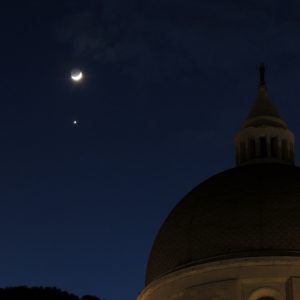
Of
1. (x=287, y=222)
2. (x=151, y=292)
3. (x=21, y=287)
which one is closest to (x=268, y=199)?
(x=287, y=222)

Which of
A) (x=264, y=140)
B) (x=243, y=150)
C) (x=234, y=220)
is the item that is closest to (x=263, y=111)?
(x=264, y=140)

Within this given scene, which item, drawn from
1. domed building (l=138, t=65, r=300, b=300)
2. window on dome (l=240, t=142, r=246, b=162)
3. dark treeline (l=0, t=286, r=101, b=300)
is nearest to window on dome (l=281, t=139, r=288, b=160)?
window on dome (l=240, t=142, r=246, b=162)

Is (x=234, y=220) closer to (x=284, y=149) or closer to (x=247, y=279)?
(x=247, y=279)

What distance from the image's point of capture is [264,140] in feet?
148

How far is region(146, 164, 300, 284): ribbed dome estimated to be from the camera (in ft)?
123

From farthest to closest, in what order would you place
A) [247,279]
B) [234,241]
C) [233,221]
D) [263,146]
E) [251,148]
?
1. [251,148]
2. [263,146]
3. [233,221]
4. [234,241]
5. [247,279]

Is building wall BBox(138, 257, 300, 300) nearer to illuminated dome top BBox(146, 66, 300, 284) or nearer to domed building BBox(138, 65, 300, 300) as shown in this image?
Result: domed building BBox(138, 65, 300, 300)

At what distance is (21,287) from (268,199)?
49.0ft

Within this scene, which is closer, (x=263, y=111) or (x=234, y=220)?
(x=234, y=220)

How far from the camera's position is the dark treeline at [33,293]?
1767 inches

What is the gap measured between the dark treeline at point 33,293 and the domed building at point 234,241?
710 cm

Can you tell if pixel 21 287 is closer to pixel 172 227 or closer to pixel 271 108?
pixel 172 227

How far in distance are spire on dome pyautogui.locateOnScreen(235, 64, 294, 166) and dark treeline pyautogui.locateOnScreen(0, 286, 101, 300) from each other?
1180 cm

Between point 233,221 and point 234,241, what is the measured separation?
1.08m
